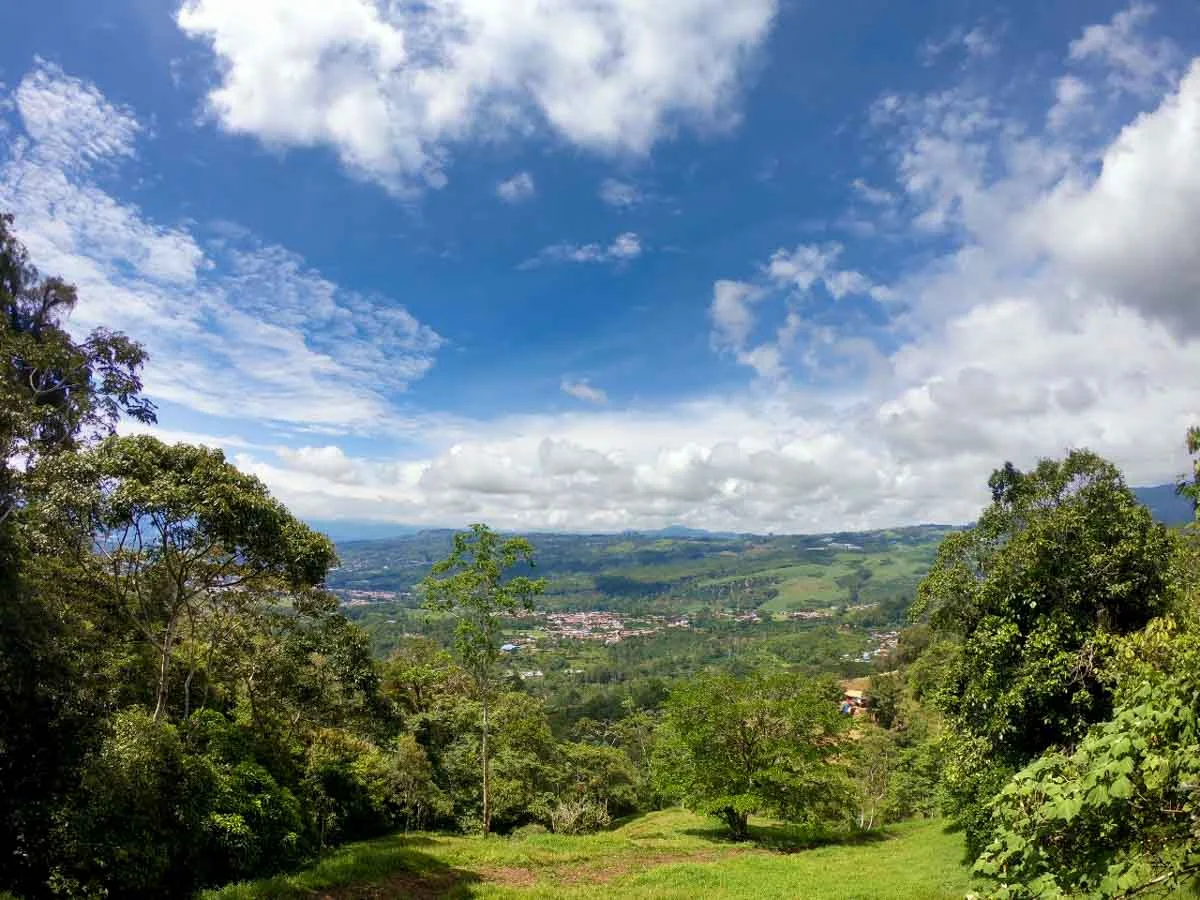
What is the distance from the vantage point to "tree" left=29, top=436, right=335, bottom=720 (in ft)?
41.8

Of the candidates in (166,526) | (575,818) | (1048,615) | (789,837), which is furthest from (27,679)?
(789,837)

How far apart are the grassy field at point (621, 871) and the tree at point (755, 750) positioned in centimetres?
203

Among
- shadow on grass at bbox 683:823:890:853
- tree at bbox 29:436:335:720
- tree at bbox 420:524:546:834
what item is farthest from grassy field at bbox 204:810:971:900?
tree at bbox 29:436:335:720

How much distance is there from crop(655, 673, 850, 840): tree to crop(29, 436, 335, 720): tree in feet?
59.9

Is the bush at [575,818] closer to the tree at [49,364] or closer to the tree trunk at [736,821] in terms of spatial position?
the tree trunk at [736,821]

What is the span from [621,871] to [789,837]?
42.2ft

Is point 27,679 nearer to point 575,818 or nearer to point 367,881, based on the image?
point 367,881

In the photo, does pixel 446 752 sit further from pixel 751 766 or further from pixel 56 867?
pixel 56 867

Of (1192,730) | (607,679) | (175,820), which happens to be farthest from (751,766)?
(607,679)

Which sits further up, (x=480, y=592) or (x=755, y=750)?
(x=480, y=592)

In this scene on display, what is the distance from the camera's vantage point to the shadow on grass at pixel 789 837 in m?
24.7

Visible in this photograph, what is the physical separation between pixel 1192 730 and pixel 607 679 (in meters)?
194

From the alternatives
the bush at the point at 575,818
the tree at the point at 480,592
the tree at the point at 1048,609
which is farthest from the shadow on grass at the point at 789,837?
the tree at the point at 1048,609

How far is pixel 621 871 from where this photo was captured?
1794 centimetres
